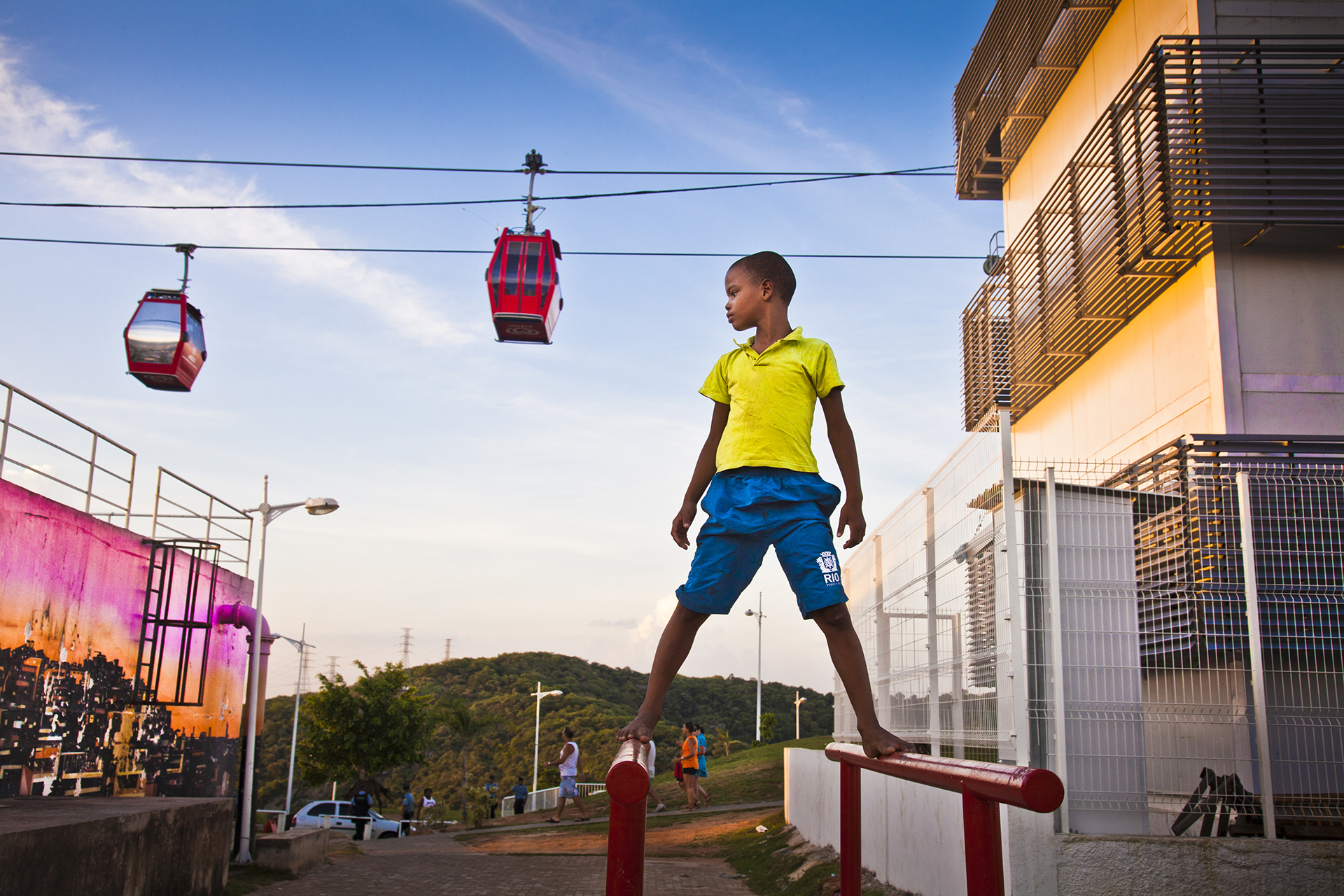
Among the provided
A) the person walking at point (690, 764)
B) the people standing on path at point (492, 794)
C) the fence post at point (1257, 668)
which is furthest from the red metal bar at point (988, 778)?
the people standing on path at point (492, 794)

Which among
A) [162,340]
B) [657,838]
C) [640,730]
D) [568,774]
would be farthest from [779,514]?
[568,774]

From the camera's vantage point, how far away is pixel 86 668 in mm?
11297

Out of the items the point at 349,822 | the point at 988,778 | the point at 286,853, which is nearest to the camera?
the point at 988,778

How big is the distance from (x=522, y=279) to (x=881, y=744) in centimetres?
966

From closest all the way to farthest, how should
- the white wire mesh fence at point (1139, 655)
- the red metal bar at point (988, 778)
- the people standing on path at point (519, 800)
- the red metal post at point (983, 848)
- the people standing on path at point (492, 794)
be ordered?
1. the red metal bar at point (988, 778)
2. the red metal post at point (983, 848)
3. the white wire mesh fence at point (1139, 655)
4. the people standing on path at point (519, 800)
5. the people standing on path at point (492, 794)

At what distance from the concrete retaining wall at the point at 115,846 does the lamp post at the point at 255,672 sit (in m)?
2.83

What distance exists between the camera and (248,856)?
512 inches

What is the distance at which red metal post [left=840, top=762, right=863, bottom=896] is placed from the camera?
13.9 feet

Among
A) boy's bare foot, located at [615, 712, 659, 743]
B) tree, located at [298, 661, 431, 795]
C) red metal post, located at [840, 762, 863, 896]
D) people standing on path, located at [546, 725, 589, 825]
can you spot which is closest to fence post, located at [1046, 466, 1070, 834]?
red metal post, located at [840, 762, 863, 896]

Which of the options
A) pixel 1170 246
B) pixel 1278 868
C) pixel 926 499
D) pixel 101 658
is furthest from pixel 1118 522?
pixel 101 658

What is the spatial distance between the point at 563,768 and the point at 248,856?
5739mm

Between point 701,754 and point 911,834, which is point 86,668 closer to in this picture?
point 911,834

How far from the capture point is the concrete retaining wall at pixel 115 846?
20.5ft

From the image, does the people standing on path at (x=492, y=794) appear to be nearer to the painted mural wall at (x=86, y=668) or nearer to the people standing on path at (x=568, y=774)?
the people standing on path at (x=568, y=774)
